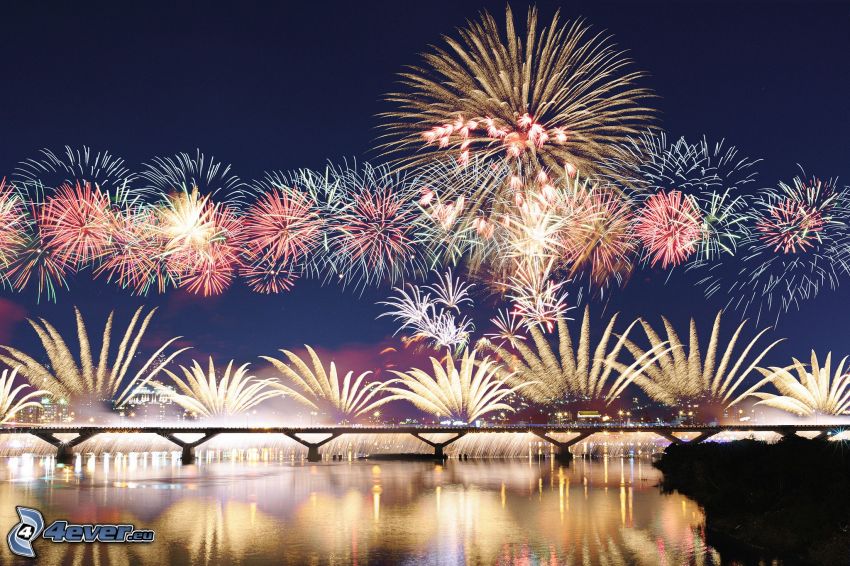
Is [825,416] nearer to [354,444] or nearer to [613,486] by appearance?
[613,486]

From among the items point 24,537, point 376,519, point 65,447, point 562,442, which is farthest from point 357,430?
point 24,537

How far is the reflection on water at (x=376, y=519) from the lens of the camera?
34.4 metres

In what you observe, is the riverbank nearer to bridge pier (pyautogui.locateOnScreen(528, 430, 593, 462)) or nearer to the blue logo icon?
the blue logo icon

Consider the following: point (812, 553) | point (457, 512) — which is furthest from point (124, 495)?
point (812, 553)

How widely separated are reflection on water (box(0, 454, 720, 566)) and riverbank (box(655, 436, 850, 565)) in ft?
7.21

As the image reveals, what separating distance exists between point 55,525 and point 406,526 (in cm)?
1884

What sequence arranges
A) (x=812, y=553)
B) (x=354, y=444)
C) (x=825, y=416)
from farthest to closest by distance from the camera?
(x=354, y=444), (x=825, y=416), (x=812, y=553)

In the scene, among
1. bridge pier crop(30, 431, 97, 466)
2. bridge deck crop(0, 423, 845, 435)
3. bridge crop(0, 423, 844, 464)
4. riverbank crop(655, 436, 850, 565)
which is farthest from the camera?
bridge pier crop(30, 431, 97, 466)

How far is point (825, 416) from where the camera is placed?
11512 centimetres

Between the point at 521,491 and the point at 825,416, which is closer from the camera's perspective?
the point at 521,491

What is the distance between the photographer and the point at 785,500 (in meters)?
38.3

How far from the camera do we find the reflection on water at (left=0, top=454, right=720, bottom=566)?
34438mm
